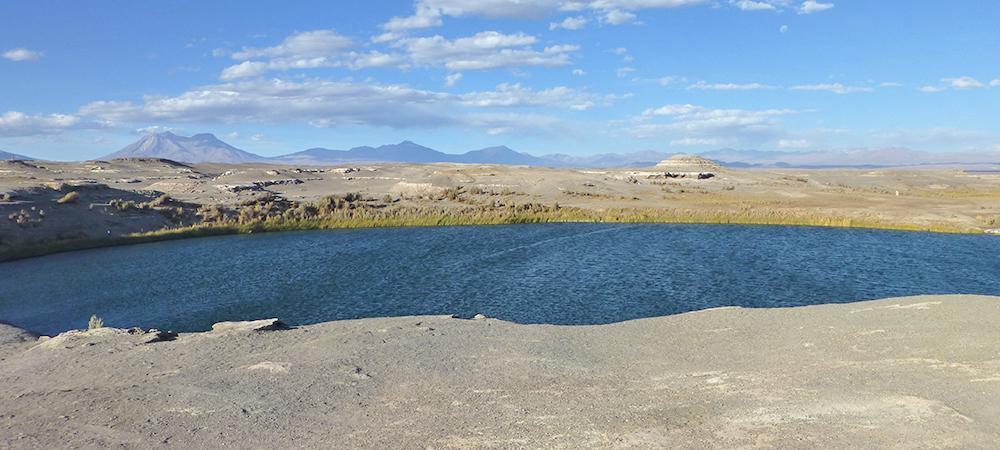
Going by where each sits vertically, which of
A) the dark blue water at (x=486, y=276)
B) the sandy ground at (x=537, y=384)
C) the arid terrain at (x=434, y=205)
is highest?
the arid terrain at (x=434, y=205)

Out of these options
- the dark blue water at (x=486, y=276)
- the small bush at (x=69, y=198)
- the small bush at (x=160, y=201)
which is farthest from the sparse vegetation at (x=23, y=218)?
the small bush at (x=160, y=201)

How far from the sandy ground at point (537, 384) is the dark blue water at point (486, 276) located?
6.95 m

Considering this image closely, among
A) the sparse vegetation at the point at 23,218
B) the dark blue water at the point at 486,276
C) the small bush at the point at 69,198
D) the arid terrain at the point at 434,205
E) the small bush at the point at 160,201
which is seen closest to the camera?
the dark blue water at the point at 486,276

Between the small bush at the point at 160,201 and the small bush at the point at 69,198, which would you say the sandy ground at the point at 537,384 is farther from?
the small bush at the point at 160,201

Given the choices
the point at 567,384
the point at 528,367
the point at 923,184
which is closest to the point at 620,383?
the point at 567,384

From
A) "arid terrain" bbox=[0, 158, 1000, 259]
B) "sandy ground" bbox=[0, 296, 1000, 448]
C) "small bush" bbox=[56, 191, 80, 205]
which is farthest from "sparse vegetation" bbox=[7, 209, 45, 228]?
"sandy ground" bbox=[0, 296, 1000, 448]

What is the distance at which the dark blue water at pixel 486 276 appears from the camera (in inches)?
1053

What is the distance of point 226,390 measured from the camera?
43.5ft

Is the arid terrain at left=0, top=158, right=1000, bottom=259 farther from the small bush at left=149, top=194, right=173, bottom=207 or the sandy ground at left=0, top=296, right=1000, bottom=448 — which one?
the sandy ground at left=0, top=296, right=1000, bottom=448

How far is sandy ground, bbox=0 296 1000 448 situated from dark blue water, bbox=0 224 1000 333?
695cm

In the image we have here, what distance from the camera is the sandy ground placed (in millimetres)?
10422

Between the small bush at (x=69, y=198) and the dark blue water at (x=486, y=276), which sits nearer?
the dark blue water at (x=486, y=276)

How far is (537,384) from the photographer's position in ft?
44.0

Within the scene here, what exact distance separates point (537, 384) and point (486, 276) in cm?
2056
